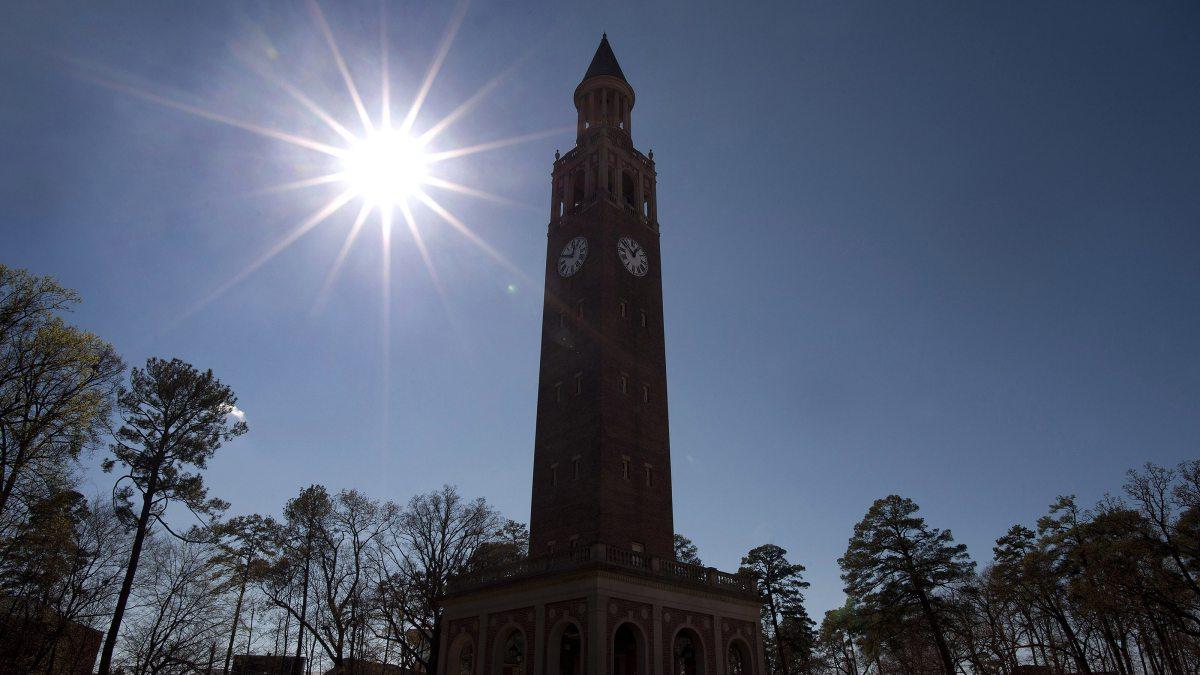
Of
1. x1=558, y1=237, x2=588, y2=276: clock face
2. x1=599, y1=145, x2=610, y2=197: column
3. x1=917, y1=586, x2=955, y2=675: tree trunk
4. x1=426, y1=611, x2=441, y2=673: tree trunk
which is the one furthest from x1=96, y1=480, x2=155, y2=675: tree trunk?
x1=917, y1=586, x2=955, y2=675: tree trunk

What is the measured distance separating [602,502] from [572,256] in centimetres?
1786

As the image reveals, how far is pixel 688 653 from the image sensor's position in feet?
115

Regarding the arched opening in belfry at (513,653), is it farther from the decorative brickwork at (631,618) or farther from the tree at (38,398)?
the tree at (38,398)

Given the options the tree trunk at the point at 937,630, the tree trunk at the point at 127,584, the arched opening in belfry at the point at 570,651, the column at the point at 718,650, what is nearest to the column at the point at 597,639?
the arched opening in belfry at the point at 570,651

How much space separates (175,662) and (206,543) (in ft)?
19.1

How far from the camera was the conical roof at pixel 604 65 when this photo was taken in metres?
53.2

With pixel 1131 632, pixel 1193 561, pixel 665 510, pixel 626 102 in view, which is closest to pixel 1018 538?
pixel 1131 632

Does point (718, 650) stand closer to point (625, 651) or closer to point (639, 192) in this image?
point (625, 651)

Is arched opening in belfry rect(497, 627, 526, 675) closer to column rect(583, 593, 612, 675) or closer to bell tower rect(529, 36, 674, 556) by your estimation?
bell tower rect(529, 36, 674, 556)

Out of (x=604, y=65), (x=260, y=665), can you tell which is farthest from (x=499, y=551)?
(x=260, y=665)

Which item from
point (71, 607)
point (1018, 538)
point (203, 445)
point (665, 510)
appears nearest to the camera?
point (71, 607)

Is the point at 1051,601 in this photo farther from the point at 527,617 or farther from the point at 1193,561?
the point at 527,617

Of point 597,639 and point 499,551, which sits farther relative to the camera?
point 499,551

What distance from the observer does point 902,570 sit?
48.6 metres
